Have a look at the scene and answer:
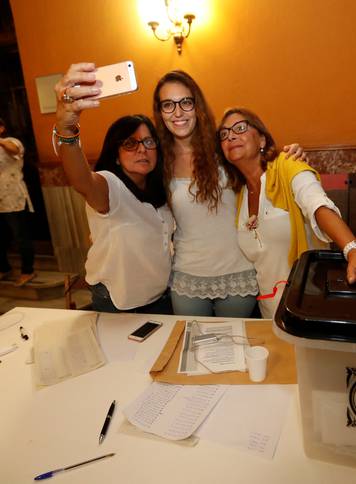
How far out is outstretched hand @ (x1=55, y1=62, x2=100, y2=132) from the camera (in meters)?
1.03

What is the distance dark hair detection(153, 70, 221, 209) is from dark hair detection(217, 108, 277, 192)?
53 mm

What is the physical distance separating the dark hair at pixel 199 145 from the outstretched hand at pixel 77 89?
58 cm

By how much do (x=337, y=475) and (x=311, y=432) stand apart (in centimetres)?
9

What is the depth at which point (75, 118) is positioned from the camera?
1069mm

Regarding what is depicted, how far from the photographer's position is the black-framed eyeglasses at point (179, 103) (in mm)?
1532

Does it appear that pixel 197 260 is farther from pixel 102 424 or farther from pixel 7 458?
pixel 7 458

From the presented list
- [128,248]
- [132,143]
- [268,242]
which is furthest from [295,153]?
[128,248]

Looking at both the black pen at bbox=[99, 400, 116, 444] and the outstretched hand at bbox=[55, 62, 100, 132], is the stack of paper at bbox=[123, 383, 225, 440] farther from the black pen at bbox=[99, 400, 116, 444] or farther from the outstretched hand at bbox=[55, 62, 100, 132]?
the outstretched hand at bbox=[55, 62, 100, 132]

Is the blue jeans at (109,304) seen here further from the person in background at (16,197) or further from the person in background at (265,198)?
the person in background at (16,197)

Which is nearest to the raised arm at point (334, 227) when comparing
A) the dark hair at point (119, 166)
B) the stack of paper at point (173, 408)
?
the stack of paper at point (173, 408)

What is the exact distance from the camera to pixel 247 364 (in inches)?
41.3

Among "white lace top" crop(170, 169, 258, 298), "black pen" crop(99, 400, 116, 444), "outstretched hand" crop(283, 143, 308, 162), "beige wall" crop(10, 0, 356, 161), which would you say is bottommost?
"black pen" crop(99, 400, 116, 444)

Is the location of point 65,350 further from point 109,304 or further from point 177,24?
point 177,24

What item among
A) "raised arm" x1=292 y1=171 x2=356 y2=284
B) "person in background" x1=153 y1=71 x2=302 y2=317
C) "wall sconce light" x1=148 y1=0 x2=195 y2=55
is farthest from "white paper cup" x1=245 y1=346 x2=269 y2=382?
"wall sconce light" x1=148 y1=0 x2=195 y2=55
